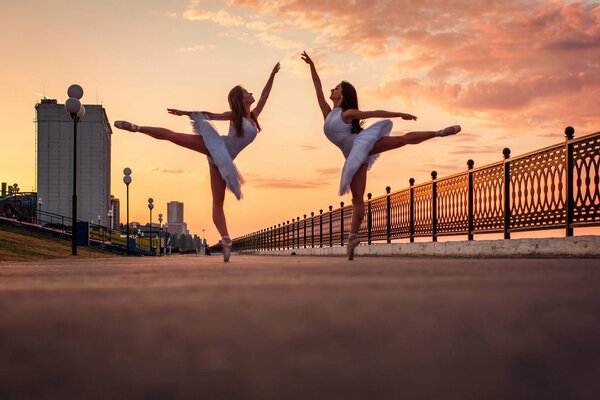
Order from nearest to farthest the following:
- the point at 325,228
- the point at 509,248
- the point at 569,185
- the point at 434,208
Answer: the point at 569,185 < the point at 509,248 < the point at 434,208 < the point at 325,228

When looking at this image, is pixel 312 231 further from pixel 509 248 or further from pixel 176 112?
pixel 176 112

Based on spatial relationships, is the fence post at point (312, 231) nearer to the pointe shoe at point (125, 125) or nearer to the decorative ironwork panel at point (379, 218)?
the decorative ironwork panel at point (379, 218)

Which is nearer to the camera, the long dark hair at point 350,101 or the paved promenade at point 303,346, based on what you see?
the paved promenade at point 303,346

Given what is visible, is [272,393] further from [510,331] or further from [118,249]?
[118,249]

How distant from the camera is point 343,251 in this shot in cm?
2698

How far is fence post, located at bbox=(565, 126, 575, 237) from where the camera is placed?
1260cm

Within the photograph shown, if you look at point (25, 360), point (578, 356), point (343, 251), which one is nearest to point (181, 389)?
point (25, 360)

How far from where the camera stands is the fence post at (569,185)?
41.3 ft

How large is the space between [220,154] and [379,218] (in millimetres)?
15860

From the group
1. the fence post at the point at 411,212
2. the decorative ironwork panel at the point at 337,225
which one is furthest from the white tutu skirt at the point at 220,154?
the decorative ironwork panel at the point at 337,225

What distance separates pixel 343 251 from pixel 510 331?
82.1ft

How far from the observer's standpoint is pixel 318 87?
10.2m


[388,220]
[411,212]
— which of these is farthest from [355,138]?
[388,220]

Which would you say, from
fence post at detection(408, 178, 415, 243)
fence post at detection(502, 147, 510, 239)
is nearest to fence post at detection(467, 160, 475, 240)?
fence post at detection(502, 147, 510, 239)
